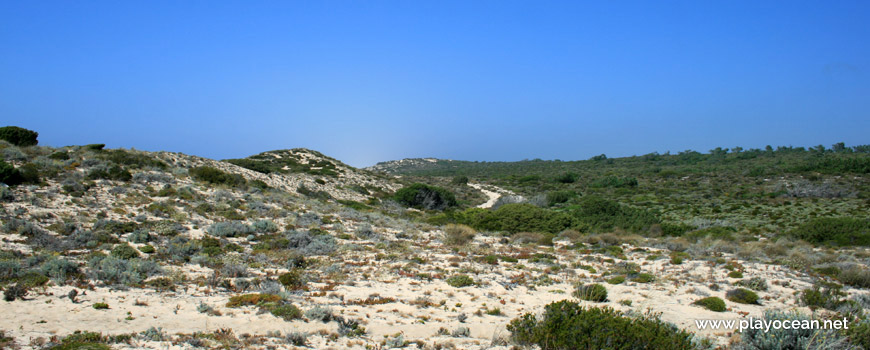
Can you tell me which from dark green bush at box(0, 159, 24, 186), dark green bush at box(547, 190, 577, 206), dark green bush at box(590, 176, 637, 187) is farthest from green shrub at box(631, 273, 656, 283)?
dark green bush at box(590, 176, 637, 187)

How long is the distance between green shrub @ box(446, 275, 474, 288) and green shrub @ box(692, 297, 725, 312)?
536cm

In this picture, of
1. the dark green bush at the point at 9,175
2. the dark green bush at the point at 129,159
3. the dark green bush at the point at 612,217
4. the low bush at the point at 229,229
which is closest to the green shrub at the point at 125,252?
the low bush at the point at 229,229

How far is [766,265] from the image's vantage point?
14.2m

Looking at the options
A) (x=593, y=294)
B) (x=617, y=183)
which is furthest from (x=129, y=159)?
(x=617, y=183)

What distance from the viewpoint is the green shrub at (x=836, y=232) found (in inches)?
768

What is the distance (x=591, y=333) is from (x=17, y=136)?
110ft

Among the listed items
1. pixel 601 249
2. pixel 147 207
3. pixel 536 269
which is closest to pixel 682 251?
pixel 601 249

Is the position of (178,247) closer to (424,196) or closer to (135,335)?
(135,335)

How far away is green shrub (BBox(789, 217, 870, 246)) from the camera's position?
1950cm

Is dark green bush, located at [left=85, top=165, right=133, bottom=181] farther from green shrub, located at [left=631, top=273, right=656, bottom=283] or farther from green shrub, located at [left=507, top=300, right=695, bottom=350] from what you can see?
green shrub, located at [left=631, top=273, right=656, bottom=283]

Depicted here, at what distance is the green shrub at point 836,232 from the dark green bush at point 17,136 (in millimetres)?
42050

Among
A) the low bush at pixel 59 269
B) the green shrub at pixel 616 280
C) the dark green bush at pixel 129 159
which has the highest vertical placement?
the dark green bush at pixel 129 159

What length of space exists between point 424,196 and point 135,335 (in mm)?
31904

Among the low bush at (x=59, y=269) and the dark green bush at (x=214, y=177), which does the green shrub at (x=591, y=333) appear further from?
the dark green bush at (x=214, y=177)
